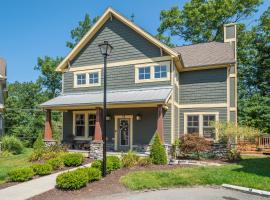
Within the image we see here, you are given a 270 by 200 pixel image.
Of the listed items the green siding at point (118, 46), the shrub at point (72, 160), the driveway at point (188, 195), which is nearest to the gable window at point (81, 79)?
the green siding at point (118, 46)

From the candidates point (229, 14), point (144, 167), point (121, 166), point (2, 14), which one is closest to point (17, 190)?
point (121, 166)

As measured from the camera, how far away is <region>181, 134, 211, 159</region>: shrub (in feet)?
45.9

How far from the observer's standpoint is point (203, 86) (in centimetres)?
1702

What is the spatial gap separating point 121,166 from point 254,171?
5333mm

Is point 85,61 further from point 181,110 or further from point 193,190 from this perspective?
point 193,190

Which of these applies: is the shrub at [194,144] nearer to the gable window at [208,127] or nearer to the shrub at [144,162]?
the gable window at [208,127]

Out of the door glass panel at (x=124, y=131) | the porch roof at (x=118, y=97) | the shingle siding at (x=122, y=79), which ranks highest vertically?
the shingle siding at (x=122, y=79)

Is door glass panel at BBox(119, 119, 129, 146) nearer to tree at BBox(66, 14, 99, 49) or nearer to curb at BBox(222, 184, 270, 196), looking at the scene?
curb at BBox(222, 184, 270, 196)

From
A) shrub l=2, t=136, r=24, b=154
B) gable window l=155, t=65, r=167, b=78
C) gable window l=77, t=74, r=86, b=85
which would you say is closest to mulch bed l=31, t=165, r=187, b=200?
gable window l=155, t=65, r=167, b=78

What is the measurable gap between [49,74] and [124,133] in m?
25.3

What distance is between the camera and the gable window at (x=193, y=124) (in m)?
17.0

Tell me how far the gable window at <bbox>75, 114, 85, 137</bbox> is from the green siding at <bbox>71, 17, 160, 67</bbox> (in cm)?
362

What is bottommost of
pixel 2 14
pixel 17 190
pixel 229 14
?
pixel 17 190

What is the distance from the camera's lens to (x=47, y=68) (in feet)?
125
